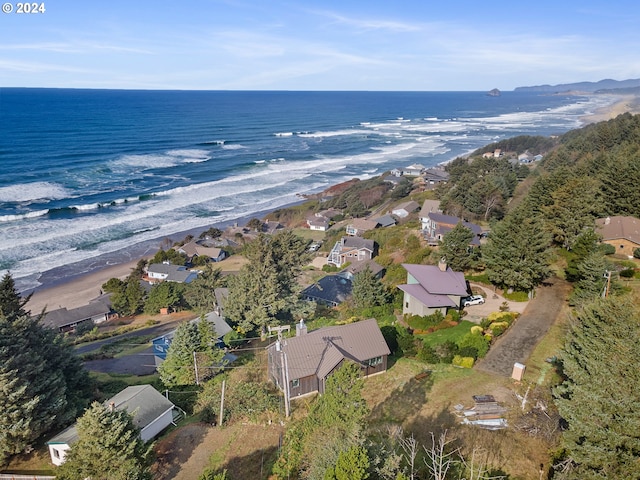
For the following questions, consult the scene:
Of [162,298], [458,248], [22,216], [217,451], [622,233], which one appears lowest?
[162,298]

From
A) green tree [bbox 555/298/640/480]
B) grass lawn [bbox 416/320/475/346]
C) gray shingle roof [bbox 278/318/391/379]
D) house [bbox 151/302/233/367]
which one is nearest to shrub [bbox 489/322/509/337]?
grass lawn [bbox 416/320/475/346]

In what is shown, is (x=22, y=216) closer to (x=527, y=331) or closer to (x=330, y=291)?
(x=330, y=291)

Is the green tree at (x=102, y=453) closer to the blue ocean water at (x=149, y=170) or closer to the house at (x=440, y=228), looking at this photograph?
the house at (x=440, y=228)

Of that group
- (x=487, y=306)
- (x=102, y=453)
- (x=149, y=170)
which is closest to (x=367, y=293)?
(x=487, y=306)

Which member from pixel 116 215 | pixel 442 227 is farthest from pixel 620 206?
pixel 116 215

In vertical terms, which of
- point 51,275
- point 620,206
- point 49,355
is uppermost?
point 620,206

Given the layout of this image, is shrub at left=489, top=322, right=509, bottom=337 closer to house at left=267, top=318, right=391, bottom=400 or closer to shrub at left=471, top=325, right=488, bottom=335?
shrub at left=471, top=325, right=488, bottom=335

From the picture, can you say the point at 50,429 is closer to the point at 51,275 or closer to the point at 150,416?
the point at 150,416
